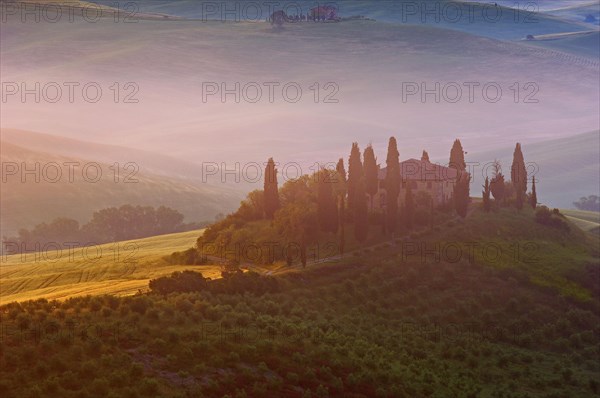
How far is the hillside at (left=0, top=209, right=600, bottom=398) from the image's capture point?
46938 millimetres

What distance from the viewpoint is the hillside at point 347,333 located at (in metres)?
46.9

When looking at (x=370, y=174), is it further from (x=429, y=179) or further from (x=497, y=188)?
(x=497, y=188)

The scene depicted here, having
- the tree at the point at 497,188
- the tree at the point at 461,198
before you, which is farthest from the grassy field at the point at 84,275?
the tree at the point at 497,188

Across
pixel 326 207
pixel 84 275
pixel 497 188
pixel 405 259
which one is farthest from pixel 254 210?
pixel 497 188

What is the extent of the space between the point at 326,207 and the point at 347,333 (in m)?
31.3

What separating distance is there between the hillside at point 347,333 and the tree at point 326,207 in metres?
6.24

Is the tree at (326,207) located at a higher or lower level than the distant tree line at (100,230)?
higher

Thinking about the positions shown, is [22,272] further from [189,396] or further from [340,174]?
[189,396]

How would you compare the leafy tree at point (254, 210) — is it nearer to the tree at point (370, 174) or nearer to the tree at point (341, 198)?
the tree at point (341, 198)

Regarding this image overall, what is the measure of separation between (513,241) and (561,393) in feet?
138

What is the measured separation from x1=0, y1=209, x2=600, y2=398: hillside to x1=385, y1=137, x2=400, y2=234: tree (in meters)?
3.98

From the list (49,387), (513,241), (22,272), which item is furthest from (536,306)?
(22,272)

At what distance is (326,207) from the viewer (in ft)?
312

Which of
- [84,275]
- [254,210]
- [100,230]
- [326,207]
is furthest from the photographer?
[100,230]
